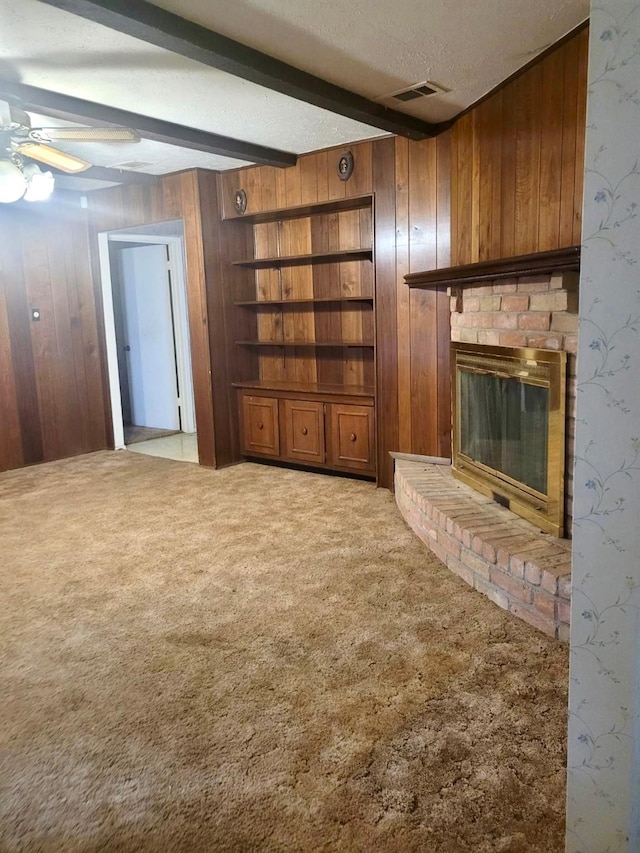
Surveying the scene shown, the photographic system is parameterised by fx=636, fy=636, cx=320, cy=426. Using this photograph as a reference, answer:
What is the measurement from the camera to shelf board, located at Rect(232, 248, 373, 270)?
465cm

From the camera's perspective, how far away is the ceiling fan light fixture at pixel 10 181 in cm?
291

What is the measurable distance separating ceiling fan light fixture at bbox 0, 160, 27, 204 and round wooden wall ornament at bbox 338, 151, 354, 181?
2.14 metres

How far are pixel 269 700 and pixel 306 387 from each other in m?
3.10

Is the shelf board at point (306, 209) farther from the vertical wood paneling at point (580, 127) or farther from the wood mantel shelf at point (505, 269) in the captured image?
the vertical wood paneling at point (580, 127)

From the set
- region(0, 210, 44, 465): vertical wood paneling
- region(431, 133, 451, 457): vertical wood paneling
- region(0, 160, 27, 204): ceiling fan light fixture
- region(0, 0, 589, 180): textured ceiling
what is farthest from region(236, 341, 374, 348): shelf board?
region(0, 160, 27, 204): ceiling fan light fixture

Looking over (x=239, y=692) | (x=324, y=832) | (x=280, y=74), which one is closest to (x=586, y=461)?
(x=324, y=832)

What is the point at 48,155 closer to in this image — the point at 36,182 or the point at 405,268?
the point at 36,182

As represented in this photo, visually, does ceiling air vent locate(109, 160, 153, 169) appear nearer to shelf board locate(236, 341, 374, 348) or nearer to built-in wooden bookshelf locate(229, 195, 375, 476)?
built-in wooden bookshelf locate(229, 195, 375, 476)

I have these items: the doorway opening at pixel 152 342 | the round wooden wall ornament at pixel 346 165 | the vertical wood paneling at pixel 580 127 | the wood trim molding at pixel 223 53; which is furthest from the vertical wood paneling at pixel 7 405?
the vertical wood paneling at pixel 580 127

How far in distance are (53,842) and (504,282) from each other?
2822 millimetres

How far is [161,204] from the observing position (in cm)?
522

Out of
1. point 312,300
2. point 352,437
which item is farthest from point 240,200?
point 352,437

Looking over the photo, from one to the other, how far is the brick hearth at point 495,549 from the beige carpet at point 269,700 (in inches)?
3.5

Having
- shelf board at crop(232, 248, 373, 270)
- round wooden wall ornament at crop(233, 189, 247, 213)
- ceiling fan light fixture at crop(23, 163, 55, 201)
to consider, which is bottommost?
shelf board at crop(232, 248, 373, 270)
